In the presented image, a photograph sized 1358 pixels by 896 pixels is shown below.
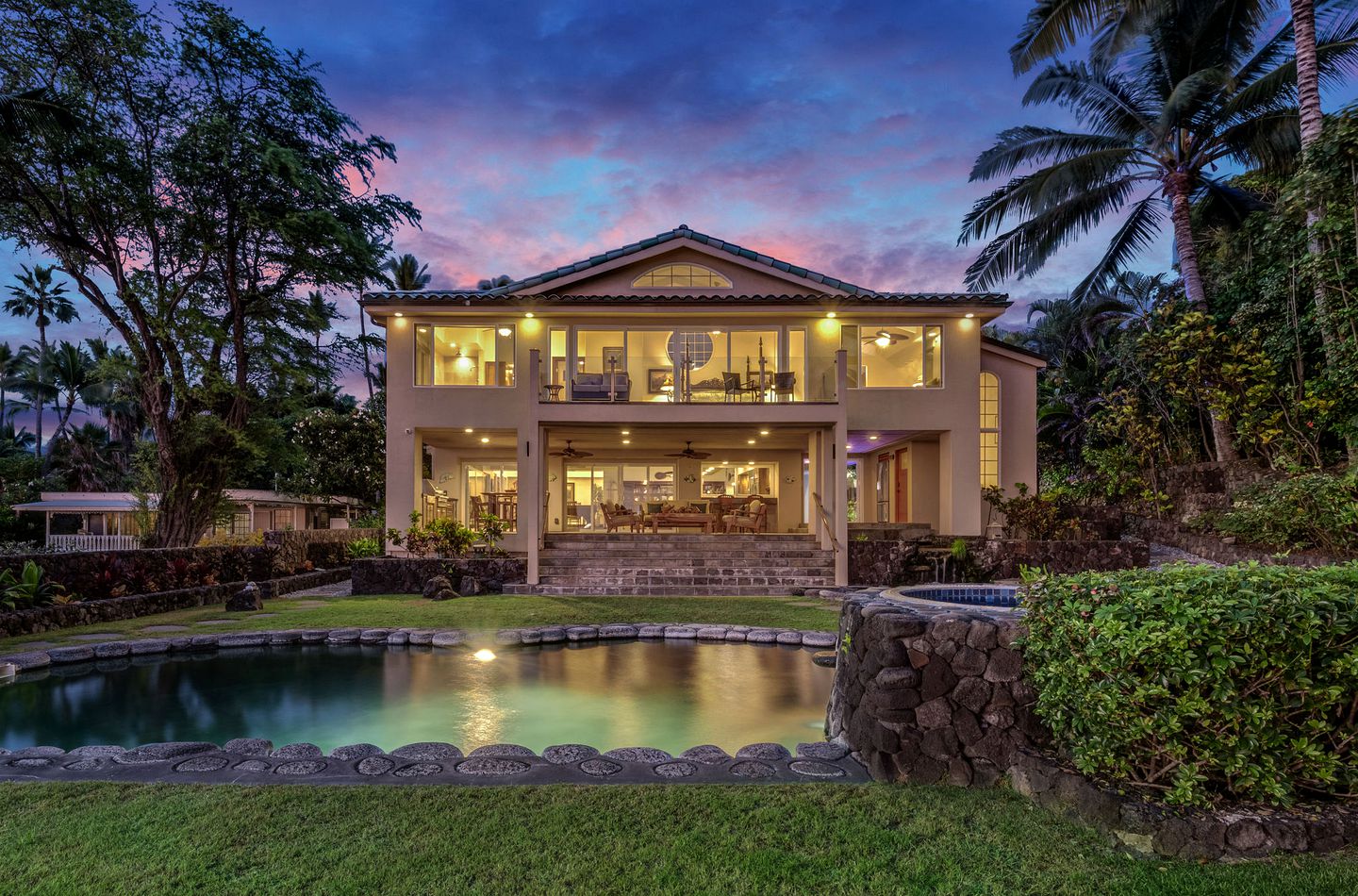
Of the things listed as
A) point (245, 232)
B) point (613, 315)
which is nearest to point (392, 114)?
point (245, 232)

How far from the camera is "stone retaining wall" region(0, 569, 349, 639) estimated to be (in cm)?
888

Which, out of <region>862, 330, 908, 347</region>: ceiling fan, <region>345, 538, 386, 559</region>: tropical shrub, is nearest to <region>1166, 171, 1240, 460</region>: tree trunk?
<region>862, 330, 908, 347</region>: ceiling fan

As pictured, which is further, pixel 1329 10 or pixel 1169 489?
pixel 1169 489

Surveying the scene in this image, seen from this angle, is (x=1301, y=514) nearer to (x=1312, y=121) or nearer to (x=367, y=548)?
(x=1312, y=121)

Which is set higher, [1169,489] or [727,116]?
[727,116]

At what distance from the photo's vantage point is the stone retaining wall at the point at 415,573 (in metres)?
13.5

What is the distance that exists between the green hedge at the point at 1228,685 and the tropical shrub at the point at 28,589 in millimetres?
11709

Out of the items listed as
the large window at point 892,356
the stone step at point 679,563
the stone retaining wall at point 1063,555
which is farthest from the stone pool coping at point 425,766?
the large window at point 892,356

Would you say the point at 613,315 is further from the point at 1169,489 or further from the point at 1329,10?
the point at 1329,10

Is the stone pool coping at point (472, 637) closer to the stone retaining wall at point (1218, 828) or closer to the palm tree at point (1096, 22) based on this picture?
the stone retaining wall at point (1218, 828)

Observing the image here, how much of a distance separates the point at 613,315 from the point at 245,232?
8.40 m

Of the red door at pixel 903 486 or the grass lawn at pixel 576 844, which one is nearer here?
the grass lawn at pixel 576 844

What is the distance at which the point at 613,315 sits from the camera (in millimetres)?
16172

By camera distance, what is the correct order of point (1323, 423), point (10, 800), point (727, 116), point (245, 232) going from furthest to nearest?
point (727, 116) < point (245, 232) < point (1323, 423) < point (10, 800)
